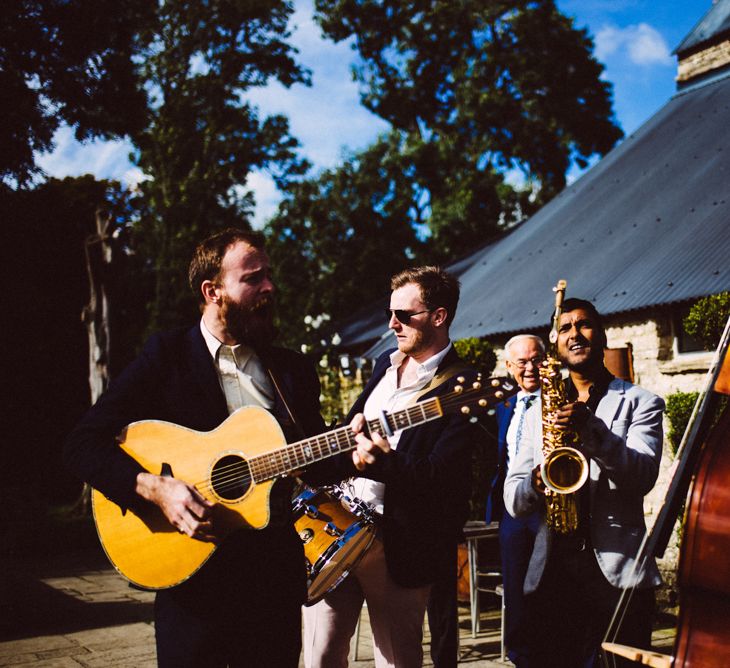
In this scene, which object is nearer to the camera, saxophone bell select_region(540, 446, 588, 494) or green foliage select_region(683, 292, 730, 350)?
saxophone bell select_region(540, 446, 588, 494)

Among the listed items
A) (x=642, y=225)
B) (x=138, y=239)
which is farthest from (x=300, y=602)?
(x=138, y=239)

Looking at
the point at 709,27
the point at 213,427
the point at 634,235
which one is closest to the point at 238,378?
the point at 213,427

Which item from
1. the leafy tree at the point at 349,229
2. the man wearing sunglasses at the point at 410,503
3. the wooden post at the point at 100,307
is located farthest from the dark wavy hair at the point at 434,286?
the leafy tree at the point at 349,229

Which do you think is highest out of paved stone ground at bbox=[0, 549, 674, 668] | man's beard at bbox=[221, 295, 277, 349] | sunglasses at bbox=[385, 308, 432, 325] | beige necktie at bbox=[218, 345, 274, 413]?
sunglasses at bbox=[385, 308, 432, 325]

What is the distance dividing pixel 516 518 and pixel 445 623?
45.2 inches

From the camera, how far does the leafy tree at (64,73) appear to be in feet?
42.5

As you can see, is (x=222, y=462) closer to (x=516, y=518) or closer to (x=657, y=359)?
Answer: (x=516, y=518)

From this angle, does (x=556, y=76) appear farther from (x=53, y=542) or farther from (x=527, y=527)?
(x=527, y=527)

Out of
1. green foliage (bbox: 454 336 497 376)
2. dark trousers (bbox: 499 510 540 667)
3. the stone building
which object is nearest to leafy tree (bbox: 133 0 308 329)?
the stone building

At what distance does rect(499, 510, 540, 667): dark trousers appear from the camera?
374cm

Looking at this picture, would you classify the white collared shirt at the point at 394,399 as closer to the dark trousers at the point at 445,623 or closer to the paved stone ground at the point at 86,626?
the dark trousers at the point at 445,623

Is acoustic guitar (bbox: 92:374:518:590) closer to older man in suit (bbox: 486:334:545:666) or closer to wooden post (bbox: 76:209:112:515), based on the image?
older man in suit (bbox: 486:334:545:666)

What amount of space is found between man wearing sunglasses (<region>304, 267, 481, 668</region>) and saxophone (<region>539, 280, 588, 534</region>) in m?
0.36

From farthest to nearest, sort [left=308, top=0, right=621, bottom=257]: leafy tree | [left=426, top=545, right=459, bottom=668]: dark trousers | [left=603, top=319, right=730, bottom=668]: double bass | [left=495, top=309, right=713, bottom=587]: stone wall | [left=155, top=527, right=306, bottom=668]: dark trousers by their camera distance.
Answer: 1. [left=308, top=0, right=621, bottom=257]: leafy tree
2. [left=495, top=309, right=713, bottom=587]: stone wall
3. [left=426, top=545, right=459, bottom=668]: dark trousers
4. [left=155, top=527, right=306, bottom=668]: dark trousers
5. [left=603, top=319, right=730, bottom=668]: double bass
